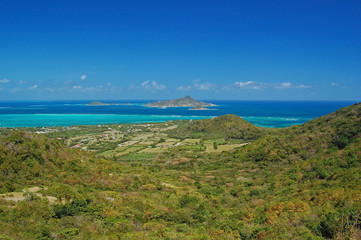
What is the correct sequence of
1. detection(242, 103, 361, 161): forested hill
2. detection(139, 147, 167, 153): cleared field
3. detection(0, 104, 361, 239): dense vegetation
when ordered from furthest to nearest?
detection(139, 147, 167, 153): cleared field, detection(242, 103, 361, 161): forested hill, detection(0, 104, 361, 239): dense vegetation

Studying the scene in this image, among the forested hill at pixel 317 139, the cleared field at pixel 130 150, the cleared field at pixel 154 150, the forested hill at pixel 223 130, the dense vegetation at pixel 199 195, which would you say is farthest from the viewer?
the forested hill at pixel 223 130

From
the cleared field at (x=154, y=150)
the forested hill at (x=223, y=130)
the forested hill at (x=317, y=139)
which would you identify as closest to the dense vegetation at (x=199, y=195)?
the forested hill at (x=317, y=139)

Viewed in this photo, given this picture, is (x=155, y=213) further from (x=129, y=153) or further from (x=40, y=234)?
(x=129, y=153)

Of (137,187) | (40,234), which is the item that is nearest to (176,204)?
(137,187)

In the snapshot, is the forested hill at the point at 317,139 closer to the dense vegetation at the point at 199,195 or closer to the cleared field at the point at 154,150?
the dense vegetation at the point at 199,195

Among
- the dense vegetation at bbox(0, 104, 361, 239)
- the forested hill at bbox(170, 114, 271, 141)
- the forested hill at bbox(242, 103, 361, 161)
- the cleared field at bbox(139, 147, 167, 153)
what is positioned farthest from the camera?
the forested hill at bbox(170, 114, 271, 141)

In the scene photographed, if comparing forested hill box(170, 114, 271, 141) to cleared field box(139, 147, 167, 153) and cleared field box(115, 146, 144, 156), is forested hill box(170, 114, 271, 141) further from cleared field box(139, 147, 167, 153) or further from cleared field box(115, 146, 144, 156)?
cleared field box(115, 146, 144, 156)

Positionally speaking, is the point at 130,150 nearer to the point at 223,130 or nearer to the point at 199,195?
the point at 223,130

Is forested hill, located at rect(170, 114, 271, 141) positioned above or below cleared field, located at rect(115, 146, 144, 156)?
above

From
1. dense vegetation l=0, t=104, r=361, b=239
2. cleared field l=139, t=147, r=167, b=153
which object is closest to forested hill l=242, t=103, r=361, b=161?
dense vegetation l=0, t=104, r=361, b=239
